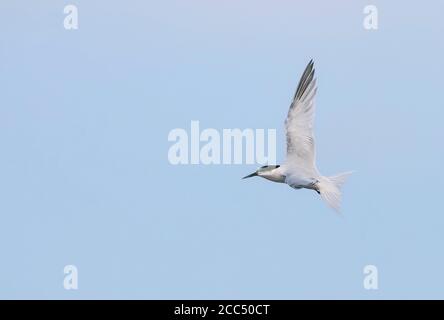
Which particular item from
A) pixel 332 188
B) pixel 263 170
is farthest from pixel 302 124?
pixel 332 188

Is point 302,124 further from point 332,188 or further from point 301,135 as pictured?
A: point 332,188

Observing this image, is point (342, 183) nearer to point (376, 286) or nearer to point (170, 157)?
point (376, 286)

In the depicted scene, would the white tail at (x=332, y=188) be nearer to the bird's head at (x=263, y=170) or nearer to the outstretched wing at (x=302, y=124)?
the outstretched wing at (x=302, y=124)

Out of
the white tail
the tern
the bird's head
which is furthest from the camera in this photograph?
the bird's head

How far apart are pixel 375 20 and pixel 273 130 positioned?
73.3 inches

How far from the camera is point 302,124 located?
11734mm

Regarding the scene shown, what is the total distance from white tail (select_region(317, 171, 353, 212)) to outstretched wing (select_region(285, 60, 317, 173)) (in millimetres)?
383

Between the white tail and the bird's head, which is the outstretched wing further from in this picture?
the white tail

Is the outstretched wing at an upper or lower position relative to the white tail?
upper

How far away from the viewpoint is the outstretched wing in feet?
38.4

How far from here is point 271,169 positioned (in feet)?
39.0

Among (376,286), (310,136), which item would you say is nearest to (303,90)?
(310,136)

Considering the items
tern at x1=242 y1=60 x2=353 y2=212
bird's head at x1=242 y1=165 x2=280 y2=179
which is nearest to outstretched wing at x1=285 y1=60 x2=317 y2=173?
tern at x1=242 y1=60 x2=353 y2=212
